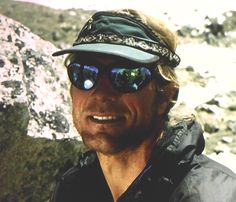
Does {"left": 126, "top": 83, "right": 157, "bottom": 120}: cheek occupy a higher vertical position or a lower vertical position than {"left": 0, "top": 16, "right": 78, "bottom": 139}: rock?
higher

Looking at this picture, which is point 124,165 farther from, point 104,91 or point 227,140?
point 227,140

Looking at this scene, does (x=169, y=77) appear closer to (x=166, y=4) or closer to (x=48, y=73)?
(x=48, y=73)

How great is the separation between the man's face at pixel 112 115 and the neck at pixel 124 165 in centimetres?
9

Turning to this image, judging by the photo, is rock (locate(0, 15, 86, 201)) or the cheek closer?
the cheek

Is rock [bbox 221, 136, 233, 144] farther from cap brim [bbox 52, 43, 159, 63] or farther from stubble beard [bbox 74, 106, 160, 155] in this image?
cap brim [bbox 52, 43, 159, 63]

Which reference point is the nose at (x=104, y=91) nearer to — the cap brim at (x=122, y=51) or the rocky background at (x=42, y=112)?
the cap brim at (x=122, y=51)

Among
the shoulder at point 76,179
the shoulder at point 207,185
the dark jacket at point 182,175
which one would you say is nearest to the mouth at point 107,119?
the dark jacket at point 182,175

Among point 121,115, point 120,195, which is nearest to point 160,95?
point 121,115

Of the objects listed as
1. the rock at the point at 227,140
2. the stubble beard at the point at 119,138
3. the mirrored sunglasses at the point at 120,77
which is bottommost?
the rock at the point at 227,140

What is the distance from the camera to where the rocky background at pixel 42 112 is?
457 cm

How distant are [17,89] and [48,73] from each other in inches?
22.1

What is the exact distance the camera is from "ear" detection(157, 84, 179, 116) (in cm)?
293

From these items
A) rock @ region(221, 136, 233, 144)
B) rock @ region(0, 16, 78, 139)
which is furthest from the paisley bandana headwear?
rock @ region(221, 136, 233, 144)

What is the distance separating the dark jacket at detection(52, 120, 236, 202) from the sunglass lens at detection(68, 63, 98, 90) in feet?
1.69
